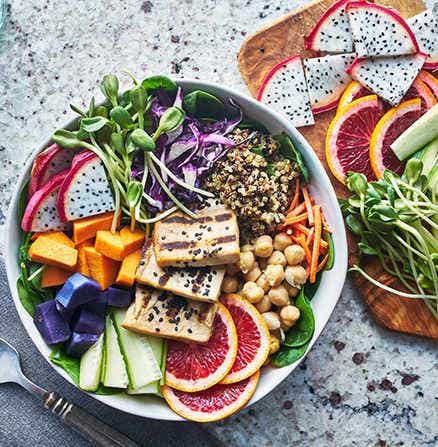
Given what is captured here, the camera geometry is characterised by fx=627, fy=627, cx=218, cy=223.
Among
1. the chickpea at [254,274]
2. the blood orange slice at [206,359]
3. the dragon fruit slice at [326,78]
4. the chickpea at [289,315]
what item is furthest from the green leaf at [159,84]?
the chickpea at [289,315]

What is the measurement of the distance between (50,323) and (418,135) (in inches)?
76.2

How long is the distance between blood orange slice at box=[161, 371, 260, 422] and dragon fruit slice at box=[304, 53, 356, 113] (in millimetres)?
1366

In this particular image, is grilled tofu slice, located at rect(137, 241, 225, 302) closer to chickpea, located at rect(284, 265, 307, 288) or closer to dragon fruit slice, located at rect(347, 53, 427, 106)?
chickpea, located at rect(284, 265, 307, 288)

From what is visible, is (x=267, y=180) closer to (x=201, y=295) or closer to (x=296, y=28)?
(x=201, y=295)

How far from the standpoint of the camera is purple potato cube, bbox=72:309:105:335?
2.84 metres

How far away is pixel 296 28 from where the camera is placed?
3.16 m

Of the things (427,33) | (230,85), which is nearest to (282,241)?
(230,85)

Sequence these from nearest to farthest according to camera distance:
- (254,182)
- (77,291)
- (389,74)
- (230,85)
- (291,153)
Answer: (77,291), (254,182), (291,153), (389,74), (230,85)

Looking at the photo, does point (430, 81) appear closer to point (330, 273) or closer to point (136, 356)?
point (330, 273)

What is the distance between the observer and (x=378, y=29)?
3.04 m

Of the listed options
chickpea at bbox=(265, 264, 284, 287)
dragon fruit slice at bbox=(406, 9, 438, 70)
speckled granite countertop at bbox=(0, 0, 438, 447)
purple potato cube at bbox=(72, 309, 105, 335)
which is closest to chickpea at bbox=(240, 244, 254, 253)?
chickpea at bbox=(265, 264, 284, 287)

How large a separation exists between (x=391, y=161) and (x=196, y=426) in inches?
65.5

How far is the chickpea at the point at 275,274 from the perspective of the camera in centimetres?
287

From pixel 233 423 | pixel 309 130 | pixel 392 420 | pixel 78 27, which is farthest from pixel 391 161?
pixel 78 27
